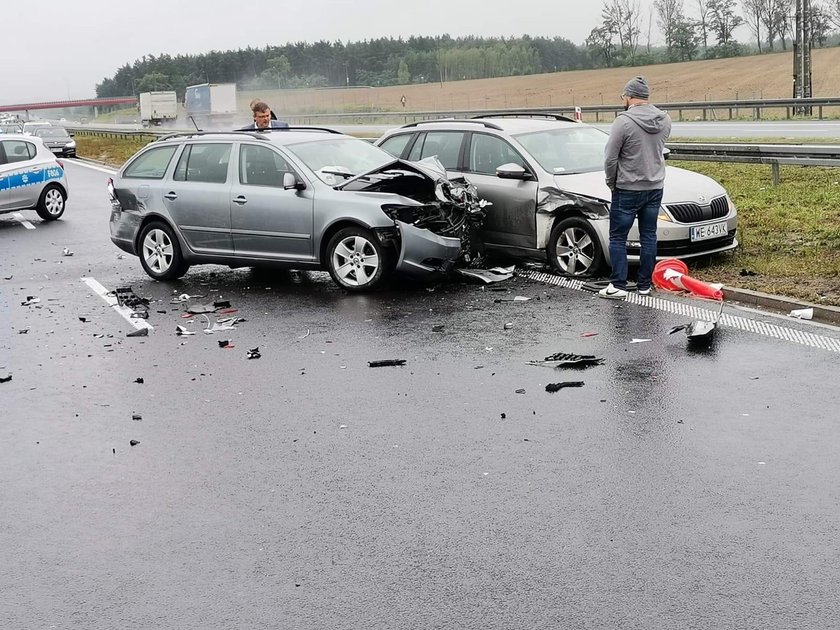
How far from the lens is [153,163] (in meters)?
12.6

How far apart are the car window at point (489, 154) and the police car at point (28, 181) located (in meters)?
11.8

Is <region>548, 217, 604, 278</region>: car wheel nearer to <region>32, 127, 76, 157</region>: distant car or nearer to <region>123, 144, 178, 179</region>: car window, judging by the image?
<region>123, 144, 178, 179</region>: car window

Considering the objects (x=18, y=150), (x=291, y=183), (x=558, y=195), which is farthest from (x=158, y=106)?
(x=558, y=195)

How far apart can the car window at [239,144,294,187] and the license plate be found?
4333 mm

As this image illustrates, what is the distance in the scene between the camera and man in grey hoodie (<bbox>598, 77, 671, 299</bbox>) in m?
9.90

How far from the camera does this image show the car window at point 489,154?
467 inches

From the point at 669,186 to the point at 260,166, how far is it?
4484 mm

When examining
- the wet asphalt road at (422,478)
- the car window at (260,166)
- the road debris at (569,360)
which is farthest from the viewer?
the car window at (260,166)

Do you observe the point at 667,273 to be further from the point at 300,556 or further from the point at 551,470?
the point at 300,556

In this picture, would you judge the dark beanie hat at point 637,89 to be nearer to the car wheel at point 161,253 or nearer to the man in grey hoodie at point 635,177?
the man in grey hoodie at point 635,177

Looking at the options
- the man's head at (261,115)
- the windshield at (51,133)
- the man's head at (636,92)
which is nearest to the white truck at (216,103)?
the windshield at (51,133)

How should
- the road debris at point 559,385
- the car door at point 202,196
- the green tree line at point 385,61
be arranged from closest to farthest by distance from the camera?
the road debris at point 559,385, the car door at point 202,196, the green tree line at point 385,61

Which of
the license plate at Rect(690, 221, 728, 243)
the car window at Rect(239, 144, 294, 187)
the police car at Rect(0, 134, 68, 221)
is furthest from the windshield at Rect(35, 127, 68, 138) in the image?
the license plate at Rect(690, 221, 728, 243)

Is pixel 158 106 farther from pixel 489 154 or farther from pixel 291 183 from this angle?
Result: pixel 291 183
